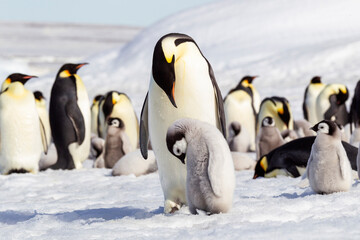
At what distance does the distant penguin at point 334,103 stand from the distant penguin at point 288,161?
580cm

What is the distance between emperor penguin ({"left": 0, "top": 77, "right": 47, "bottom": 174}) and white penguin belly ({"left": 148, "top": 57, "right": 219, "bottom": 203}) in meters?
3.68

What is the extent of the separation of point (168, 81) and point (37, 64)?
6095cm

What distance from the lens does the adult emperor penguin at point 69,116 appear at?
8438 mm

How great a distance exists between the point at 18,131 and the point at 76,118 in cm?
115

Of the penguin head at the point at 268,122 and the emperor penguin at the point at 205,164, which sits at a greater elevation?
the penguin head at the point at 268,122

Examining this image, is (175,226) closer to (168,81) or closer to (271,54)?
(168,81)

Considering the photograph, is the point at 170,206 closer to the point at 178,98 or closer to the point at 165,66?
the point at 178,98

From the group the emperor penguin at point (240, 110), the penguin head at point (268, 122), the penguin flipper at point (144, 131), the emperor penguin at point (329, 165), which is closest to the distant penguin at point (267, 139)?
the penguin head at point (268, 122)

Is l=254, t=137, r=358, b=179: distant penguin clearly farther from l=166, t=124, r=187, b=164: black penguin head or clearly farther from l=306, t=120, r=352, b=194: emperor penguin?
l=166, t=124, r=187, b=164: black penguin head

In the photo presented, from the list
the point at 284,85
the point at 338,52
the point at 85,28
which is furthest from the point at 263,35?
the point at 85,28

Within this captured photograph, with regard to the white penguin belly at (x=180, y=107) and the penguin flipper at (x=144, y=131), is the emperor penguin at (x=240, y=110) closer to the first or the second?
the penguin flipper at (x=144, y=131)

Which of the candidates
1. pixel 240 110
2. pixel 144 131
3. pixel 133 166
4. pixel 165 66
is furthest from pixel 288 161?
pixel 240 110

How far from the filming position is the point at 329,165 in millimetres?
4230

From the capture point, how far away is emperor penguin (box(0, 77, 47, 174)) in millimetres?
7328
